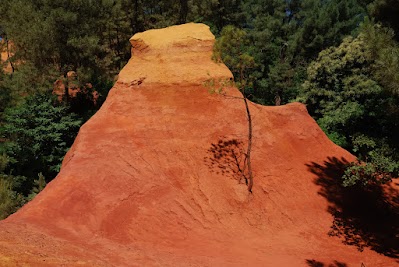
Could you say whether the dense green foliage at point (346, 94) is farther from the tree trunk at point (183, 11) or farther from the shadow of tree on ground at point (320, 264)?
the tree trunk at point (183, 11)

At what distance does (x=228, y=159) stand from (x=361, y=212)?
715 centimetres

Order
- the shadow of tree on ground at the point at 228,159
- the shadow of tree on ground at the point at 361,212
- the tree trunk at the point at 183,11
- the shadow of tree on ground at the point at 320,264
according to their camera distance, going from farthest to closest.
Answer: the tree trunk at the point at 183,11 < the shadow of tree on ground at the point at 228,159 < the shadow of tree on ground at the point at 361,212 < the shadow of tree on ground at the point at 320,264

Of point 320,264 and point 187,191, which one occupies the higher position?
point 187,191

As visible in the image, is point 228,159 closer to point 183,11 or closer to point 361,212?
point 361,212

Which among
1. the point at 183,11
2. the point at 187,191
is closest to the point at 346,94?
the point at 187,191

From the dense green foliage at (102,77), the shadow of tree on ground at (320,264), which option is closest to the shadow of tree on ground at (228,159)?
the dense green foliage at (102,77)

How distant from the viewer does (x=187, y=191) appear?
53.1ft

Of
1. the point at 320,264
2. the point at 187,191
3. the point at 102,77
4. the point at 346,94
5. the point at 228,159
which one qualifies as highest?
the point at 228,159

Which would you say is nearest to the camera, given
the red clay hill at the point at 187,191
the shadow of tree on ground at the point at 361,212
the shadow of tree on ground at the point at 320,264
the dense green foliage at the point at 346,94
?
the red clay hill at the point at 187,191

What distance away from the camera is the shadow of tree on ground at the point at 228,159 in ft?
57.2

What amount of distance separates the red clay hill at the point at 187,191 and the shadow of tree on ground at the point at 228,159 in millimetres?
68

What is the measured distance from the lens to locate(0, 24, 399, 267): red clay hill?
12.2 meters

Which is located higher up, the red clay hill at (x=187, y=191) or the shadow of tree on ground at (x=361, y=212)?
the red clay hill at (x=187, y=191)

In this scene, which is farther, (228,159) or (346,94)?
(346,94)
